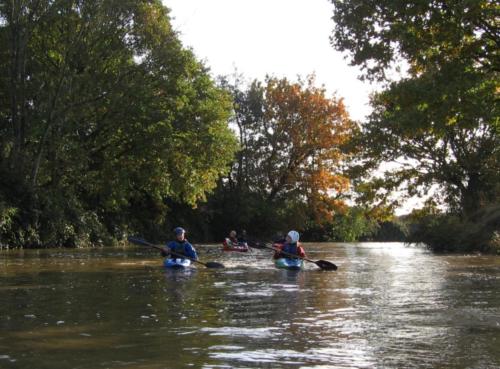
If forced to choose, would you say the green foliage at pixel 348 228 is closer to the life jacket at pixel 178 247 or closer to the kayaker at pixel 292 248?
the kayaker at pixel 292 248

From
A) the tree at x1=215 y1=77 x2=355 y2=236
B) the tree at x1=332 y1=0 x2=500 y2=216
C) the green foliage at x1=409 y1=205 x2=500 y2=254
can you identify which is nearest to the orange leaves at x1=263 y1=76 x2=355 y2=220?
the tree at x1=215 y1=77 x2=355 y2=236

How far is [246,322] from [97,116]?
30914mm

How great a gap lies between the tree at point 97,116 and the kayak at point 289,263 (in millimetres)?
16001

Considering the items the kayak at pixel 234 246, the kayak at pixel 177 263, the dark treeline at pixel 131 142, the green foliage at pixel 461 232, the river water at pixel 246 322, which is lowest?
the river water at pixel 246 322

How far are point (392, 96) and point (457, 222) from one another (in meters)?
16.1

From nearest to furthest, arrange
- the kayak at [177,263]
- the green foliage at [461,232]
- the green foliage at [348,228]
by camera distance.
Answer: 1. the kayak at [177,263]
2. the green foliage at [461,232]
3. the green foliage at [348,228]

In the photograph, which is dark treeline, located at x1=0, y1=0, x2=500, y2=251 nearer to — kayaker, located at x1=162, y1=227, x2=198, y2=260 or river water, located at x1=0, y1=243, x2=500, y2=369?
kayaker, located at x1=162, y1=227, x2=198, y2=260

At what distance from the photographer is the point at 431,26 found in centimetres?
2089

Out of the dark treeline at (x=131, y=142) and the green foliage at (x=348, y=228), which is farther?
the green foliage at (x=348, y=228)

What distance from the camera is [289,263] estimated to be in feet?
66.2

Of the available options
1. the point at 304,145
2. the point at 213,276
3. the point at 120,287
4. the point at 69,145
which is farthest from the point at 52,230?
the point at 304,145

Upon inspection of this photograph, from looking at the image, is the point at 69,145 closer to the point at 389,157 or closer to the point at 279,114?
the point at 389,157

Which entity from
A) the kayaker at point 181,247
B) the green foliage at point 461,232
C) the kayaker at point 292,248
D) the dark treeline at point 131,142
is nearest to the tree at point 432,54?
the dark treeline at point 131,142

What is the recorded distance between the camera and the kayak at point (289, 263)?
1998 cm
